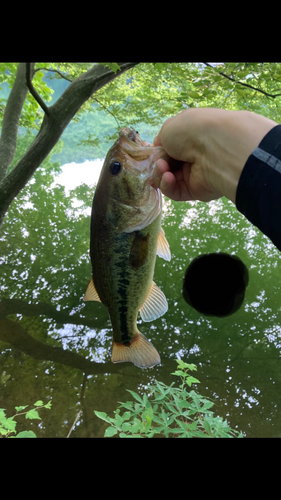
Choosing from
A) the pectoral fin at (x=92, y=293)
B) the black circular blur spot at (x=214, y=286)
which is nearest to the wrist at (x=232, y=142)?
the pectoral fin at (x=92, y=293)

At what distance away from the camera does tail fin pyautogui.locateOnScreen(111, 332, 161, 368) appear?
1.78 meters

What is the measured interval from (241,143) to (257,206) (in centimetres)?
27

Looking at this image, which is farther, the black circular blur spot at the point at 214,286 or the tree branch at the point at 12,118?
the black circular blur spot at the point at 214,286

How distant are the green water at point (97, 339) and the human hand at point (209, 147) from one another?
153 inches

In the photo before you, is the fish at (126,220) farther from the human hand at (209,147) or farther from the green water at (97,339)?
the green water at (97,339)

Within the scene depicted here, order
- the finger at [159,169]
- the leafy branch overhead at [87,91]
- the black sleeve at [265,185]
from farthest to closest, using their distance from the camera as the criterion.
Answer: the leafy branch overhead at [87,91] → the finger at [159,169] → the black sleeve at [265,185]

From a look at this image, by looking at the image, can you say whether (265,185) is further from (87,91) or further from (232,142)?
(87,91)

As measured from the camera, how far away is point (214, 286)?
7941mm

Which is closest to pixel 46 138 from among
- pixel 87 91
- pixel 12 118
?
pixel 87 91

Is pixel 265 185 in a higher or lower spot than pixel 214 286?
lower

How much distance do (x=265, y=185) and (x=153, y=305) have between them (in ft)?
3.39

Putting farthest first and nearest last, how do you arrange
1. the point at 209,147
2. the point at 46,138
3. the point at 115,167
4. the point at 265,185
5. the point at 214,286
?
the point at 214,286 < the point at 46,138 < the point at 115,167 < the point at 209,147 < the point at 265,185

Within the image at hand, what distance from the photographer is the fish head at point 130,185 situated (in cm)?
156
